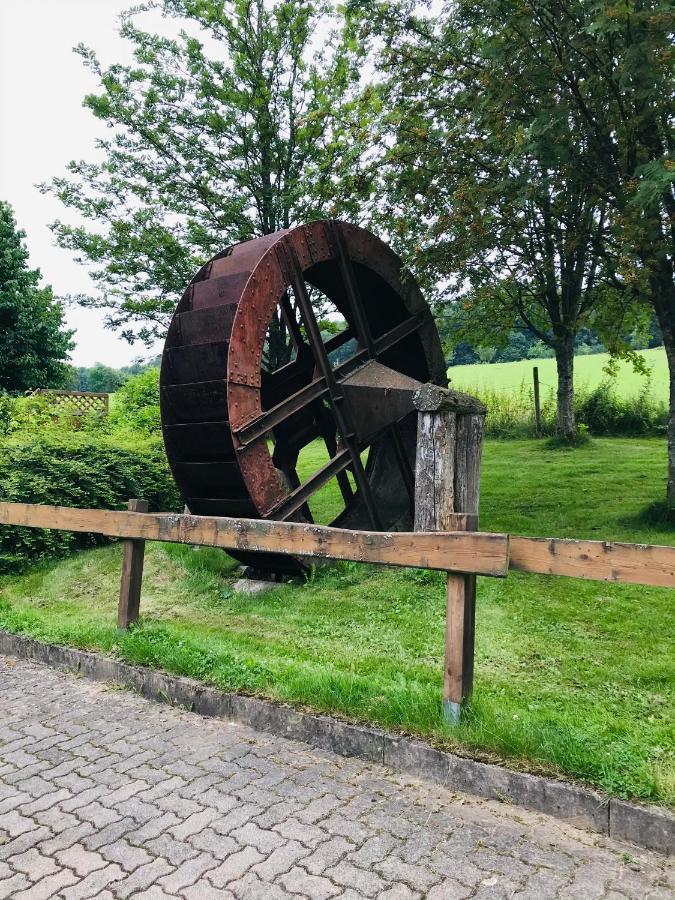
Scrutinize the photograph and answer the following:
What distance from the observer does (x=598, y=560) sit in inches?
116

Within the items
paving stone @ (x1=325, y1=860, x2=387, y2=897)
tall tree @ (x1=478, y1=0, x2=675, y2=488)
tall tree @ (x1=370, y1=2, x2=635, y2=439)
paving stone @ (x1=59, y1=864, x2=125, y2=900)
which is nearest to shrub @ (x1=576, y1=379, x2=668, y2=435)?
tall tree @ (x1=370, y1=2, x2=635, y2=439)

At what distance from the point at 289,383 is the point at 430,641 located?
441 centimetres

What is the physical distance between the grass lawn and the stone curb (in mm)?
88

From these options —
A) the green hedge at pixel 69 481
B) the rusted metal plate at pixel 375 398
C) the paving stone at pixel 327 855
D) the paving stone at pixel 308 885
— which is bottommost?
the paving stone at pixel 308 885

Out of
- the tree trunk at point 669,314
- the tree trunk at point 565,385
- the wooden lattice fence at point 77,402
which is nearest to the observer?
the tree trunk at point 669,314

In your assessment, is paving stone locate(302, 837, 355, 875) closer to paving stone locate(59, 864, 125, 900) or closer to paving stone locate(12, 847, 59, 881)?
paving stone locate(59, 864, 125, 900)

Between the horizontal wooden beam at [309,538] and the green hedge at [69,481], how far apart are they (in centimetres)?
235

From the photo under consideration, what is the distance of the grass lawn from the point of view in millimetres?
3023

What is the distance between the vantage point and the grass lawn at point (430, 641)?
9.92 feet

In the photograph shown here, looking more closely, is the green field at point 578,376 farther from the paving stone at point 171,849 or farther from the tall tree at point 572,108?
the paving stone at point 171,849

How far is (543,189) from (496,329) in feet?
20.3

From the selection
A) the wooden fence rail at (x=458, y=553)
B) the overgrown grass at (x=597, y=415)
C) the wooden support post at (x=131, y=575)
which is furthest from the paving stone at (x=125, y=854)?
the overgrown grass at (x=597, y=415)

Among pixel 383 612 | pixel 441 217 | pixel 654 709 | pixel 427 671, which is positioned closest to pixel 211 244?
pixel 441 217

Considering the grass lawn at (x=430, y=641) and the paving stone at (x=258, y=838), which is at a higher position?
the grass lawn at (x=430, y=641)
